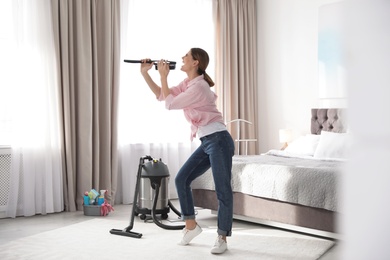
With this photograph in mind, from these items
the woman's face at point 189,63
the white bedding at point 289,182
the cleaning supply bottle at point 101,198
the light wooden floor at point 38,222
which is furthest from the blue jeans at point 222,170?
the cleaning supply bottle at point 101,198

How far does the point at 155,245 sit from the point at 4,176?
1.89 metres

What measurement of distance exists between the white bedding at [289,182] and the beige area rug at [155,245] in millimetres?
288

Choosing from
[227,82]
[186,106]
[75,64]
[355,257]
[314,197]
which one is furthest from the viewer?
[227,82]

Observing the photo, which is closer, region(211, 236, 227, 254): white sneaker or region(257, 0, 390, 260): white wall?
region(257, 0, 390, 260): white wall

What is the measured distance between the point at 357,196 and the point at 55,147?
4.09 m

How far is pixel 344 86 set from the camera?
2.26ft

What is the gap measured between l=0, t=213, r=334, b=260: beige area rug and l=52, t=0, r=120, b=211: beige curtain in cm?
98

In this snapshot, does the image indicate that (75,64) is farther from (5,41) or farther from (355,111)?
(355,111)

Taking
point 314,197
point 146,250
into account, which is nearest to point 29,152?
point 146,250

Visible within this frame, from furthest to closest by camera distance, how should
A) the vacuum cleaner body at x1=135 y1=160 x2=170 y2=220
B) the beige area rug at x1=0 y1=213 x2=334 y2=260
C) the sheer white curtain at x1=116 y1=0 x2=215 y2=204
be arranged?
the sheer white curtain at x1=116 y1=0 x2=215 y2=204 < the vacuum cleaner body at x1=135 y1=160 x2=170 y2=220 < the beige area rug at x1=0 y1=213 x2=334 y2=260

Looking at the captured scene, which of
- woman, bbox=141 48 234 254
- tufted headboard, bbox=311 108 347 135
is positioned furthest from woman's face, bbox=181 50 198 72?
tufted headboard, bbox=311 108 347 135

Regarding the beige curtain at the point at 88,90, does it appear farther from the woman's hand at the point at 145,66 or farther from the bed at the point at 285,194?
the woman's hand at the point at 145,66

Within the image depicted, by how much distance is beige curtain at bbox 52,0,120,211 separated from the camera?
14.9 ft

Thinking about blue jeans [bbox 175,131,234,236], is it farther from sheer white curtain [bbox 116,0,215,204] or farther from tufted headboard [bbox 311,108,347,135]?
tufted headboard [bbox 311,108,347,135]
